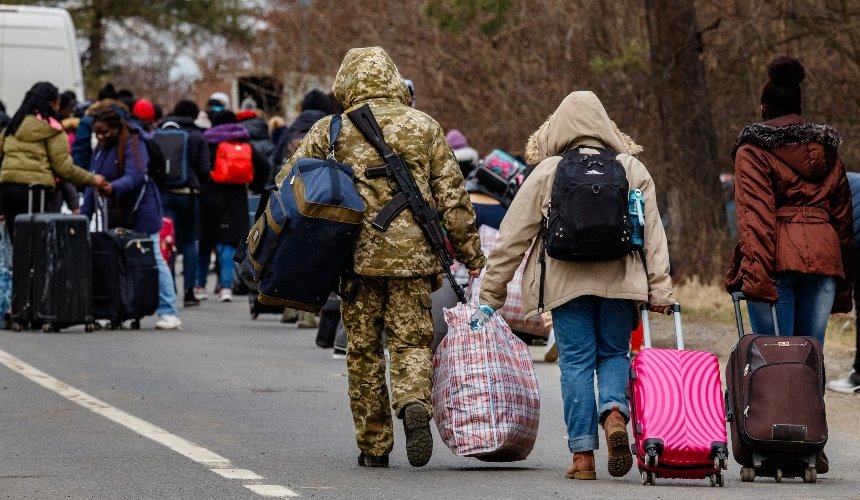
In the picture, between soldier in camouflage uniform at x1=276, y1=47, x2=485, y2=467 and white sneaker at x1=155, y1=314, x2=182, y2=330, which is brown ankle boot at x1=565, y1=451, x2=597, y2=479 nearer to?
soldier in camouflage uniform at x1=276, y1=47, x2=485, y2=467

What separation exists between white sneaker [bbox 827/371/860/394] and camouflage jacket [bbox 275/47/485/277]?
165 inches

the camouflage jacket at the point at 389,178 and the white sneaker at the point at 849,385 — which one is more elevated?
the camouflage jacket at the point at 389,178

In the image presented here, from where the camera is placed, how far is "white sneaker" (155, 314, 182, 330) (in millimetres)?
16953

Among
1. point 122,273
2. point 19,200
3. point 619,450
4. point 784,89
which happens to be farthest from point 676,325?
point 19,200

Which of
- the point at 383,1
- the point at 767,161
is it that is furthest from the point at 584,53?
the point at 767,161

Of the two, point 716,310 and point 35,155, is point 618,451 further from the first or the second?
point 716,310

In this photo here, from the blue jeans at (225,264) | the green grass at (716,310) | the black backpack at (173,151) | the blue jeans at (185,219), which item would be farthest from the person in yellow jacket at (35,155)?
the green grass at (716,310)

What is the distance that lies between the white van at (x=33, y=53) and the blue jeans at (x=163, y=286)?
8.28 m

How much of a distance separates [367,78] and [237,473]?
1.88m

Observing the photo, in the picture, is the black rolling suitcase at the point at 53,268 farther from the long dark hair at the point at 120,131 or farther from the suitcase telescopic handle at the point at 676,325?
the suitcase telescopic handle at the point at 676,325

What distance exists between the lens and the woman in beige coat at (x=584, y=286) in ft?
28.0

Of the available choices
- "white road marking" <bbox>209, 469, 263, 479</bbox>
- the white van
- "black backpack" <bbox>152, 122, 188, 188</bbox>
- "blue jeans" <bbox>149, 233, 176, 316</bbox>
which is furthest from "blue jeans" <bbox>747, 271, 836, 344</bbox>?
the white van

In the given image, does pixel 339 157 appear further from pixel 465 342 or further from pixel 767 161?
pixel 767 161

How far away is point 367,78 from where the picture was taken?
29.6 feet
